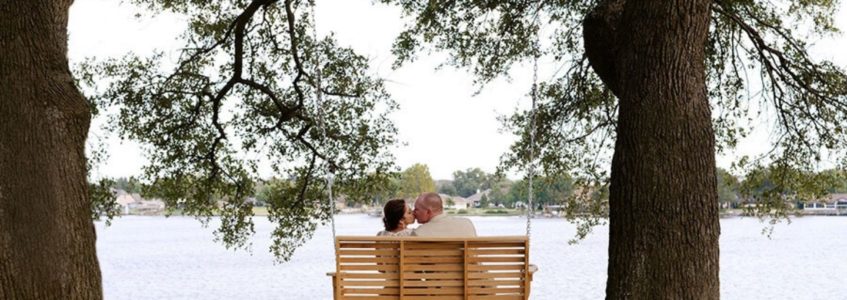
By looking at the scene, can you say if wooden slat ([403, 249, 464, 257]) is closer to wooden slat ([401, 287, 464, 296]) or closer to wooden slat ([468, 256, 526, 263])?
wooden slat ([468, 256, 526, 263])

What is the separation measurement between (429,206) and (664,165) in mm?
1136

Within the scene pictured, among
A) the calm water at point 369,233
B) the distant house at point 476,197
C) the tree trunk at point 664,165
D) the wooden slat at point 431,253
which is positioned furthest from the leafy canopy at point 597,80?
the calm water at point 369,233

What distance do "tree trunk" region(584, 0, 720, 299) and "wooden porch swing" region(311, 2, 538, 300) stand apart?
0.52m

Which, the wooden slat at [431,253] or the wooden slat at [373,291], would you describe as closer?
the wooden slat at [431,253]

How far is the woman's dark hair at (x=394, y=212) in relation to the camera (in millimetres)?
5820

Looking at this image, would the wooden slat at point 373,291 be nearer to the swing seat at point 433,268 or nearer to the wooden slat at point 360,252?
the swing seat at point 433,268

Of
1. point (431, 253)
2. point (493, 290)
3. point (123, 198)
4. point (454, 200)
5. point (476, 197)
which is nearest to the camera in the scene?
point (431, 253)

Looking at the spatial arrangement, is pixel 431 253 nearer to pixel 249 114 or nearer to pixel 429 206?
pixel 429 206

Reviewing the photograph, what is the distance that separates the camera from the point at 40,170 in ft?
18.0

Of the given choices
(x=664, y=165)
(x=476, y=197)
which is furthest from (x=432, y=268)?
(x=476, y=197)

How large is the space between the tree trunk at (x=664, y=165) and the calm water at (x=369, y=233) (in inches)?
1047

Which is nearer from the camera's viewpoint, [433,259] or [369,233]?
[433,259]

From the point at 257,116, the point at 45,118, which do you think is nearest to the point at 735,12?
the point at 257,116

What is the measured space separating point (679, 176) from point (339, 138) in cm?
671
